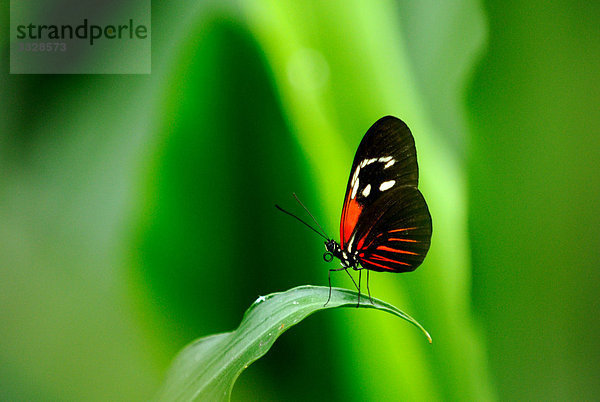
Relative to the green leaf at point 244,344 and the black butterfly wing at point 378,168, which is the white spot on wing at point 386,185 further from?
the green leaf at point 244,344

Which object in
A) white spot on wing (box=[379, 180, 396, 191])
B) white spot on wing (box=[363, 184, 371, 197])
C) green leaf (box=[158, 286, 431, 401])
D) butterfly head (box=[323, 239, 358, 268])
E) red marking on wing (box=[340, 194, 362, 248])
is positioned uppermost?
white spot on wing (box=[379, 180, 396, 191])

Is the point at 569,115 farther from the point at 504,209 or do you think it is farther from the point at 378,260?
the point at 378,260

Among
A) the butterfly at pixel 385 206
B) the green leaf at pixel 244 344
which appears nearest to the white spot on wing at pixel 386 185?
the butterfly at pixel 385 206

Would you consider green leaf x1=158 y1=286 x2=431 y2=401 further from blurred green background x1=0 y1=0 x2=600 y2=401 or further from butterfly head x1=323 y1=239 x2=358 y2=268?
blurred green background x1=0 y1=0 x2=600 y2=401

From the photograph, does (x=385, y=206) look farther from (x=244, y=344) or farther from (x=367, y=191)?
(x=244, y=344)

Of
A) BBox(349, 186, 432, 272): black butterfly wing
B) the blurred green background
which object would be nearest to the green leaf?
BBox(349, 186, 432, 272): black butterfly wing

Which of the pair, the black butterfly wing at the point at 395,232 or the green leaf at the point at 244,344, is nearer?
the green leaf at the point at 244,344

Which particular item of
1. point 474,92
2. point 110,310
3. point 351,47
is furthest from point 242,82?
point 110,310

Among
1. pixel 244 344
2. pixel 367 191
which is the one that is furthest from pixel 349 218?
pixel 244 344
